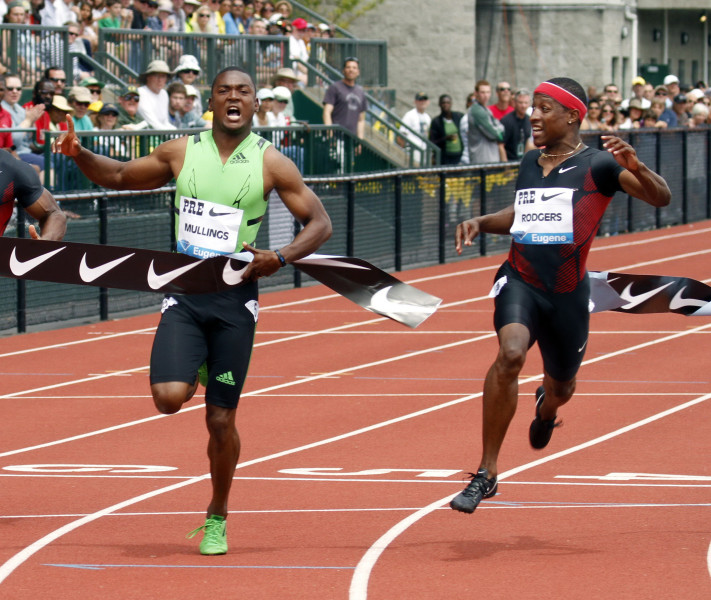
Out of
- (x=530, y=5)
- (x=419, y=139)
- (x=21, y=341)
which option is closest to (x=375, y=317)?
(x=21, y=341)

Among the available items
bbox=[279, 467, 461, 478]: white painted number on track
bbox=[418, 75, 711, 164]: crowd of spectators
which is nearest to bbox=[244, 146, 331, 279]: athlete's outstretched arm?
bbox=[279, 467, 461, 478]: white painted number on track

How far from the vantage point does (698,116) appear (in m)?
29.5

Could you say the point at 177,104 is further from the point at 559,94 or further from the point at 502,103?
the point at 559,94

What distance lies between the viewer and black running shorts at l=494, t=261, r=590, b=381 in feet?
25.7

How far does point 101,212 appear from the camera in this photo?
16.7 m

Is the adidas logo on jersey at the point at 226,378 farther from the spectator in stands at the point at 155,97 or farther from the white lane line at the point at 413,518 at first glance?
the spectator in stands at the point at 155,97

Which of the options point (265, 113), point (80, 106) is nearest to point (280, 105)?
point (265, 113)

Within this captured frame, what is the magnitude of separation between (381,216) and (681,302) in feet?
42.1

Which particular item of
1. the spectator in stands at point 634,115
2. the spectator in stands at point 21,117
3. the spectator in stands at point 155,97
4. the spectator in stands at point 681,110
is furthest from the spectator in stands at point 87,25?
the spectator in stands at point 681,110

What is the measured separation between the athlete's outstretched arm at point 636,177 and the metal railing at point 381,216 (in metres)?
8.81

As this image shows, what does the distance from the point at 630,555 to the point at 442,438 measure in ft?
11.5

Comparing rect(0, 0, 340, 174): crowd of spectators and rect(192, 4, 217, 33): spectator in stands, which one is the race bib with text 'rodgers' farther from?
rect(192, 4, 217, 33): spectator in stands

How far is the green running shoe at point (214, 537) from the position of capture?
23.3 ft

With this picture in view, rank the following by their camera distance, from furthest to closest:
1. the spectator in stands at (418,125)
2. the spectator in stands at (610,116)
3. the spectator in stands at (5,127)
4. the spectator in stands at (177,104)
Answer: the spectator in stands at (610,116), the spectator in stands at (418,125), the spectator in stands at (177,104), the spectator in stands at (5,127)
